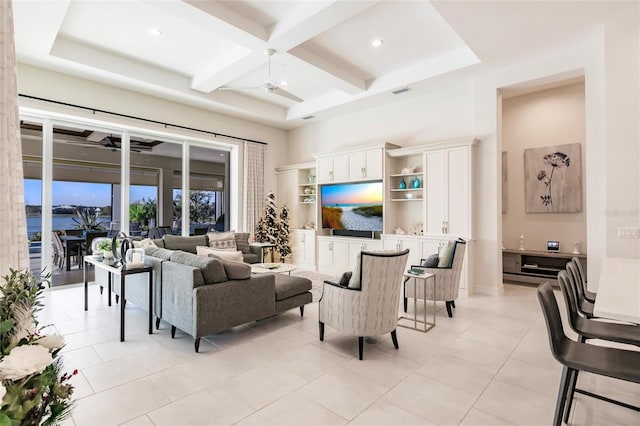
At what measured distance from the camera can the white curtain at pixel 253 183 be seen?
7477mm

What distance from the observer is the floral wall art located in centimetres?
552

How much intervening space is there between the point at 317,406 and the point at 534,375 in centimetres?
175

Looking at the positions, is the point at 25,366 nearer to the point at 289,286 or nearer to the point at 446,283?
the point at 289,286

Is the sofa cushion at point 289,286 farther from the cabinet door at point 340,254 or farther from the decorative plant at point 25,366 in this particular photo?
the decorative plant at point 25,366

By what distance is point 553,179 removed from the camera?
18.7 ft

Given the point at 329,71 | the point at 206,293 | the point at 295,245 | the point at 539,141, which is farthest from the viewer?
the point at 295,245

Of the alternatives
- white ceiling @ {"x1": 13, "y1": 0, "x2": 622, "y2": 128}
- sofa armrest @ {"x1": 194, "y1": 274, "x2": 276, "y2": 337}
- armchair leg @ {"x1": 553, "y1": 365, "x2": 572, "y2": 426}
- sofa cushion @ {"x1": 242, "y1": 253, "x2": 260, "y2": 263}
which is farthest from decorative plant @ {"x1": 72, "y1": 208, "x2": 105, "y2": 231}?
armchair leg @ {"x1": 553, "y1": 365, "x2": 572, "y2": 426}

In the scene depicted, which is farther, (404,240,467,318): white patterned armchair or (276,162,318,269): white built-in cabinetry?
(276,162,318,269): white built-in cabinetry

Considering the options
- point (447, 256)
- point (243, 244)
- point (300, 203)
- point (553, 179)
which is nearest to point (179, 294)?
→ point (447, 256)

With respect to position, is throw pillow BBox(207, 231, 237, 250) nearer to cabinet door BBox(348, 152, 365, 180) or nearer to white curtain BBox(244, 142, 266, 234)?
white curtain BBox(244, 142, 266, 234)

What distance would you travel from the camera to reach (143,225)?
6258 millimetres

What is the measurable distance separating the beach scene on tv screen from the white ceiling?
1.72m

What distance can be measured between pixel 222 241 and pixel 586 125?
5887mm

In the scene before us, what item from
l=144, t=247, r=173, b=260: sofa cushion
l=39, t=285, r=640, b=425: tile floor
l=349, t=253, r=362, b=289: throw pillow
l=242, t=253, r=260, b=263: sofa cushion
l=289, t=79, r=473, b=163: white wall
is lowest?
l=39, t=285, r=640, b=425: tile floor
